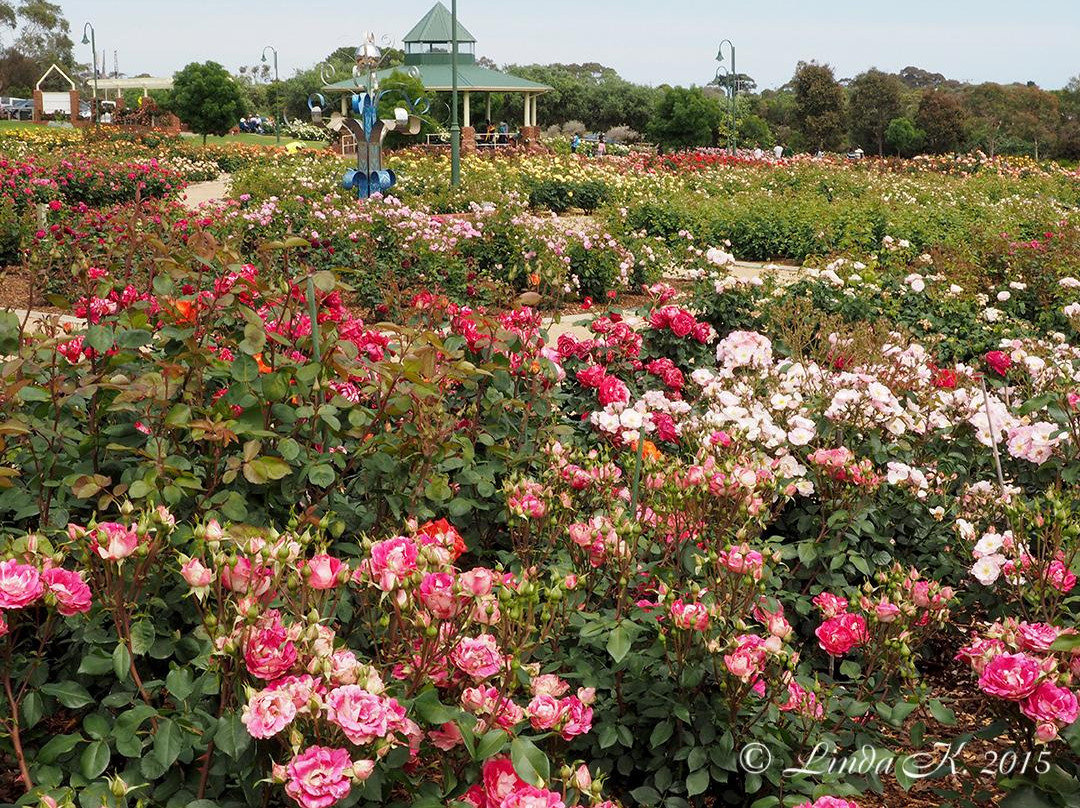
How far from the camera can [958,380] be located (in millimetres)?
3564

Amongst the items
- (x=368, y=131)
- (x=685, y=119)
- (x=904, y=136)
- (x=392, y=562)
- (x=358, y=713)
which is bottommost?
(x=358, y=713)

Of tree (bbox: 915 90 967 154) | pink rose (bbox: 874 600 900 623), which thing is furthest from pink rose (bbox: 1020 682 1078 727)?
tree (bbox: 915 90 967 154)

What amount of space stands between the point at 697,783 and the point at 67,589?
1098 mm

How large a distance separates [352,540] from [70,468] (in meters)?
0.60

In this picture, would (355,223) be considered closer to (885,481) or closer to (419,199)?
(419,199)

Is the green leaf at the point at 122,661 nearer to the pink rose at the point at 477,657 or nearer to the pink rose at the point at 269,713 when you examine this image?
the pink rose at the point at 269,713

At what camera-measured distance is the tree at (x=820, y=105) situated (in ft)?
122

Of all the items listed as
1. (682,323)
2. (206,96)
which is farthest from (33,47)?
(682,323)

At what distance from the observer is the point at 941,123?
37312mm

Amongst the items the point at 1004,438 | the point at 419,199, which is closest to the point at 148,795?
the point at 1004,438

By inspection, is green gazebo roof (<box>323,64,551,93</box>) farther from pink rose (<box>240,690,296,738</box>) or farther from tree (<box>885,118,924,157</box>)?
pink rose (<box>240,690,296,738</box>)

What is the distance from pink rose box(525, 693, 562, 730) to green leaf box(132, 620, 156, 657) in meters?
0.63

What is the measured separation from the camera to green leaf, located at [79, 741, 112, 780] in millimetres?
1521

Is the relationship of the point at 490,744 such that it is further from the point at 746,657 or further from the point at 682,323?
the point at 682,323
